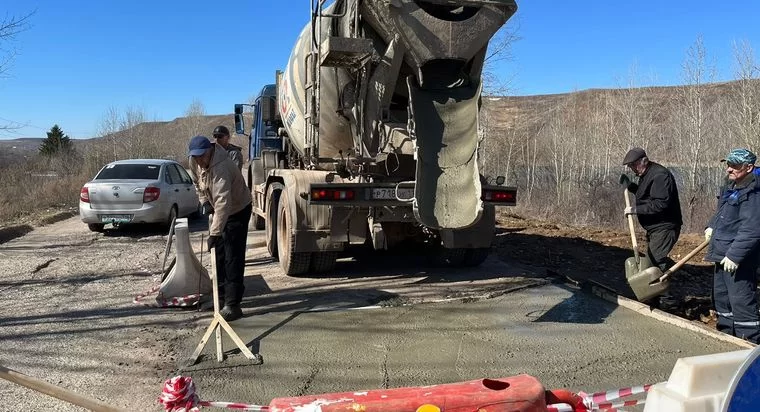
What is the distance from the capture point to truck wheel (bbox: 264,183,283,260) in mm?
8500

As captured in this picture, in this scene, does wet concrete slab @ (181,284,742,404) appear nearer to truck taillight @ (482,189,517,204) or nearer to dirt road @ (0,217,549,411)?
dirt road @ (0,217,549,411)

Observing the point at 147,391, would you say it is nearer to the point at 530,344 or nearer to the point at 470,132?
the point at 530,344

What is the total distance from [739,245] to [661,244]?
1284mm

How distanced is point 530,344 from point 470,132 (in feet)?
7.50

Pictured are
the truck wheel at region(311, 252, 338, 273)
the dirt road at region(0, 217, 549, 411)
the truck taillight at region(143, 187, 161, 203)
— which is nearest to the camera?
the dirt road at region(0, 217, 549, 411)

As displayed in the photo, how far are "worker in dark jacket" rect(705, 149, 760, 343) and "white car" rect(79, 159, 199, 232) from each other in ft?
30.3

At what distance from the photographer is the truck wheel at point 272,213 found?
27.9 feet

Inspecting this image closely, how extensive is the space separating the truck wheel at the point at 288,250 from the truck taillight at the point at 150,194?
497 centimetres

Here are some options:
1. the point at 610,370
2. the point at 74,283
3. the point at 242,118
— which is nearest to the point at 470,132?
the point at 610,370

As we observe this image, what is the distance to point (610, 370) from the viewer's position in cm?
432

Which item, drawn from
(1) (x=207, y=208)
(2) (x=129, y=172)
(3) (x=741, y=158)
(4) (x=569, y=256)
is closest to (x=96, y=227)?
(2) (x=129, y=172)

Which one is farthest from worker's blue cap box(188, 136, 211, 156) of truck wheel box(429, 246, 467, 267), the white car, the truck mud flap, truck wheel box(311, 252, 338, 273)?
the white car

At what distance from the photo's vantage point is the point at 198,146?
17.9 feet

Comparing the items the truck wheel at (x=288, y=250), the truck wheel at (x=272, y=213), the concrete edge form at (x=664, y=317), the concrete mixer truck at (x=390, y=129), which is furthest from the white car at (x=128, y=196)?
the concrete edge form at (x=664, y=317)
